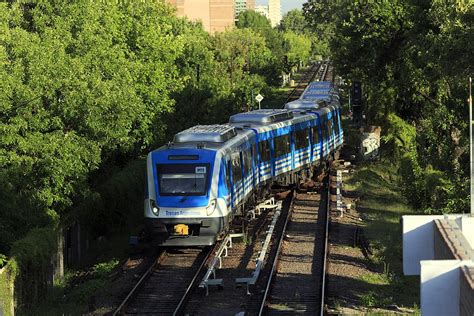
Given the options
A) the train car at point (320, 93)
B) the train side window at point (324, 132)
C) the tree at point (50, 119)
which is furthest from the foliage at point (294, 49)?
the tree at point (50, 119)

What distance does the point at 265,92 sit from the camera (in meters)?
59.2

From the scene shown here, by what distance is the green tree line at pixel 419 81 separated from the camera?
25109 millimetres

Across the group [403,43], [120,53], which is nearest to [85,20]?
[120,53]

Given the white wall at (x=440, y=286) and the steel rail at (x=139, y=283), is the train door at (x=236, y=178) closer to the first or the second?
the steel rail at (x=139, y=283)

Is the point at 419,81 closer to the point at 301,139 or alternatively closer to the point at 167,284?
the point at 301,139

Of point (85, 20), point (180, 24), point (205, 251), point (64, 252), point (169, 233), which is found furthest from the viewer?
point (180, 24)

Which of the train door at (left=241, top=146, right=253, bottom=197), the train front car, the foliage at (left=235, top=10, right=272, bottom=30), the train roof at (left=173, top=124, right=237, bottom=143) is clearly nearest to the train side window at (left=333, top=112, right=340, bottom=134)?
the train door at (left=241, top=146, right=253, bottom=197)

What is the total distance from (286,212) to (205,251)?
19.5 feet

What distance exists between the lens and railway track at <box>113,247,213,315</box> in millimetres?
16672

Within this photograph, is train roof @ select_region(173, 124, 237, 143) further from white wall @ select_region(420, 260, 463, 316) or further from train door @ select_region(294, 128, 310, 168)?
white wall @ select_region(420, 260, 463, 316)

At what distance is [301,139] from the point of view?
3119cm

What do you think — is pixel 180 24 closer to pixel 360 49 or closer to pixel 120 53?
pixel 360 49

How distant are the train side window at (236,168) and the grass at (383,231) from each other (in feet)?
12.0

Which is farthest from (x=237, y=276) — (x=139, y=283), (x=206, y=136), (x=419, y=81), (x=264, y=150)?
(x=419, y=81)
